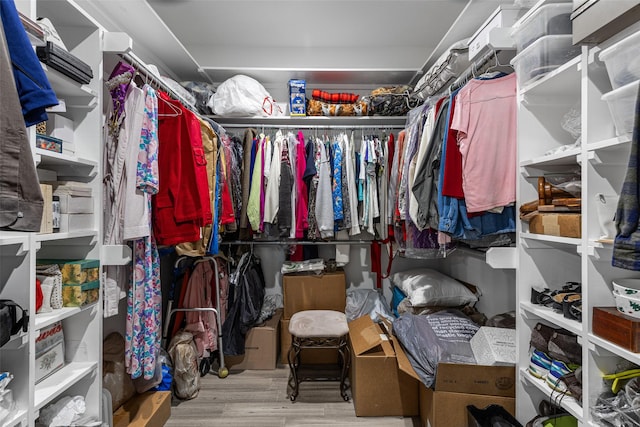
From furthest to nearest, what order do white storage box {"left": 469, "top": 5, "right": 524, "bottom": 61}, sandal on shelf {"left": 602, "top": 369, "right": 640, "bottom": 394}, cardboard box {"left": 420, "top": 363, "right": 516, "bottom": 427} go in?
cardboard box {"left": 420, "top": 363, "right": 516, "bottom": 427} → white storage box {"left": 469, "top": 5, "right": 524, "bottom": 61} → sandal on shelf {"left": 602, "top": 369, "right": 640, "bottom": 394}

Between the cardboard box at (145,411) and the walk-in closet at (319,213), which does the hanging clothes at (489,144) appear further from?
the cardboard box at (145,411)

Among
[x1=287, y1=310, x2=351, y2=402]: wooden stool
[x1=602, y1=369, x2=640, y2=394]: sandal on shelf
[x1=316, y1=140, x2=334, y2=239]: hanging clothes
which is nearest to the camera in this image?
[x1=602, y1=369, x2=640, y2=394]: sandal on shelf

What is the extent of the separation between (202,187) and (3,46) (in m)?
1.02

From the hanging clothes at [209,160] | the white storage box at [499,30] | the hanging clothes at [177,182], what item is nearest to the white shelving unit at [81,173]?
the hanging clothes at [177,182]

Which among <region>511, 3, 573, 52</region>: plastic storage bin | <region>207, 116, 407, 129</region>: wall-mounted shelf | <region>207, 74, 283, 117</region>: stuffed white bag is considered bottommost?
<region>511, 3, 573, 52</region>: plastic storage bin

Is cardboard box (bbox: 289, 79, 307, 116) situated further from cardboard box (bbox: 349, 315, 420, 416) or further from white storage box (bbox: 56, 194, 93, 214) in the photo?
cardboard box (bbox: 349, 315, 420, 416)

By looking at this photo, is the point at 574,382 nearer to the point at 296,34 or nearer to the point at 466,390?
the point at 466,390

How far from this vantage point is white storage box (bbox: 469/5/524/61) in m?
1.47

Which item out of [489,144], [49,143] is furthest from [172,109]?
[489,144]

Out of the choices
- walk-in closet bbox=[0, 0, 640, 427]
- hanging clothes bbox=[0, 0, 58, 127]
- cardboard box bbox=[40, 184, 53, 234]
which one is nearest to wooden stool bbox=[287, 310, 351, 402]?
walk-in closet bbox=[0, 0, 640, 427]

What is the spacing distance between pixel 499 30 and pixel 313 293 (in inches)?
84.8

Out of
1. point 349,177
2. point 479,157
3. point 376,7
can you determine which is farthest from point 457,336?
point 376,7

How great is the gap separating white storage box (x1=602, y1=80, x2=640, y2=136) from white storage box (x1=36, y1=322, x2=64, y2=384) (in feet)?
7.00

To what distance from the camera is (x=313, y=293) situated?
2.78 m
